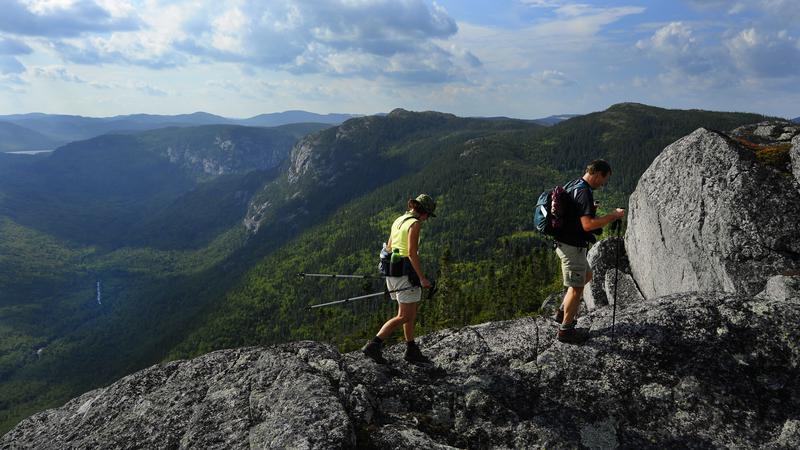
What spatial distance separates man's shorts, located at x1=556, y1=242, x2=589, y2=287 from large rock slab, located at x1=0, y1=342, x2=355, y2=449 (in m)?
6.33

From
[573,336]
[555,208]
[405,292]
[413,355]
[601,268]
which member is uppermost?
[555,208]

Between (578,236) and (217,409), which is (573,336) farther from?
(217,409)

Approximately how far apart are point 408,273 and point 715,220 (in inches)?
538

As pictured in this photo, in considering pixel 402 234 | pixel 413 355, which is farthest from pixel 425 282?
pixel 413 355

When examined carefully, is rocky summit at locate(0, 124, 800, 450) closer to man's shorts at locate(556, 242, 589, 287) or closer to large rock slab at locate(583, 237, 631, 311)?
man's shorts at locate(556, 242, 589, 287)

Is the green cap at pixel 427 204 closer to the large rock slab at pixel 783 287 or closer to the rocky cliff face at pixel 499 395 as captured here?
the rocky cliff face at pixel 499 395

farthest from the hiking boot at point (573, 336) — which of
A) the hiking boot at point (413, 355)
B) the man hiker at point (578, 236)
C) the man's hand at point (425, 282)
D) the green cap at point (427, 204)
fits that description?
the green cap at point (427, 204)

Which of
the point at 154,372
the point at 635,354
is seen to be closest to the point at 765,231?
the point at 635,354

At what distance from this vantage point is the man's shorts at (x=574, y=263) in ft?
38.7

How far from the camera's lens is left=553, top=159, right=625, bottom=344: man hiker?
35.9 ft

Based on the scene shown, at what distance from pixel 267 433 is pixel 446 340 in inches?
234

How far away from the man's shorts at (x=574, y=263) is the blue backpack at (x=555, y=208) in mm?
594

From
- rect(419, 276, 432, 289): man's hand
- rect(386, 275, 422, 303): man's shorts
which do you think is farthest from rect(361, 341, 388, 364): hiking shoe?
rect(419, 276, 432, 289): man's hand

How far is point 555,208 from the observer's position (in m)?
11.4
